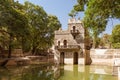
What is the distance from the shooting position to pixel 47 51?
4516 centimetres

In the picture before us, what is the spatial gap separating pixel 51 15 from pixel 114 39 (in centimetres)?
1360

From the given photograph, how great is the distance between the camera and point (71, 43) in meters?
33.8

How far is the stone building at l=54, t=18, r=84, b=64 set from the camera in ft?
109

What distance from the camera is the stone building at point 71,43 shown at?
3328 centimetres

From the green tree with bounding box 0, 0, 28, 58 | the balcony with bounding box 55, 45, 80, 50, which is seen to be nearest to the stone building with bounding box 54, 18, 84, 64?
the balcony with bounding box 55, 45, 80, 50

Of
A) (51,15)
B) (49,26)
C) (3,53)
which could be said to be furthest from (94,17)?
(51,15)

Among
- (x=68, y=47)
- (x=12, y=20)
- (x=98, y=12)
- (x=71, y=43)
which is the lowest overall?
(x=68, y=47)

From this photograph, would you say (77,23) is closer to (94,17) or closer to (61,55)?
(61,55)

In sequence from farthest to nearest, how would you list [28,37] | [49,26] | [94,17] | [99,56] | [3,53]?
[49,26] < [99,56] < [3,53] < [28,37] < [94,17]

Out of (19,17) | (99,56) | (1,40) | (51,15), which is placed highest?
(51,15)

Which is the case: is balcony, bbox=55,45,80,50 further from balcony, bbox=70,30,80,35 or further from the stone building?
balcony, bbox=70,30,80,35

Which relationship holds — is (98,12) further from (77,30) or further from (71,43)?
(71,43)

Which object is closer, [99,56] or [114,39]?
[99,56]

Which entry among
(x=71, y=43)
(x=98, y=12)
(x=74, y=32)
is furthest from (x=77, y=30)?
(x=98, y=12)
